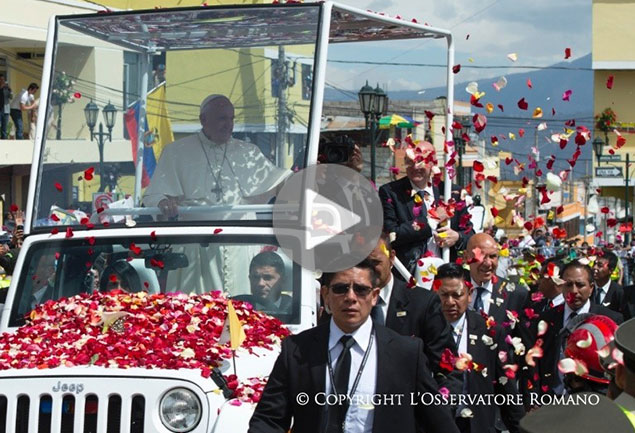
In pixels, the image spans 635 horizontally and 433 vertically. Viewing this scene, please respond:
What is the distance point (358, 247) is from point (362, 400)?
2.14 meters

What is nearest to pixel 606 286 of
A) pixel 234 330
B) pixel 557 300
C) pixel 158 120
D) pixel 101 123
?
pixel 557 300

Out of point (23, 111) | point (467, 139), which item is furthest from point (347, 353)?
point (23, 111)

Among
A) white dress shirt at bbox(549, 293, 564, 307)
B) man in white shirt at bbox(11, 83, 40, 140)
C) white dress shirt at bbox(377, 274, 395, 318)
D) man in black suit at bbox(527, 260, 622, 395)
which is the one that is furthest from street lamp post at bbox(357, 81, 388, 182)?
man in white shirt at bbox(11, 83, 40, 140)

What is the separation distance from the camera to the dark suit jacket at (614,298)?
39.1 feet

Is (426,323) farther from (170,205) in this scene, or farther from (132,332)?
(170,205)

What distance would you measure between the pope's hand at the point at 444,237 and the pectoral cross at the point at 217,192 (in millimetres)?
1621

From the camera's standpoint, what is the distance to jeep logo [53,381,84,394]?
255 inches

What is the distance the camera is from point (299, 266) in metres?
7.73

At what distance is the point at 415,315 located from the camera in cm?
676

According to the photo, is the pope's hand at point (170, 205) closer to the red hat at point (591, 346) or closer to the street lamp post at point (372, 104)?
the red hat at point (591, 346)

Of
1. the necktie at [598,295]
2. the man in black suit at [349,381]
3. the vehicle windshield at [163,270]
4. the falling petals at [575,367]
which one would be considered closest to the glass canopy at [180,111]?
the vehicle windshield at [163,270]

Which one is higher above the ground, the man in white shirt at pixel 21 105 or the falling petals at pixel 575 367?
the man in white shirt at pixel 21 105

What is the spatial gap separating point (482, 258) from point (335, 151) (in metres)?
1.34
